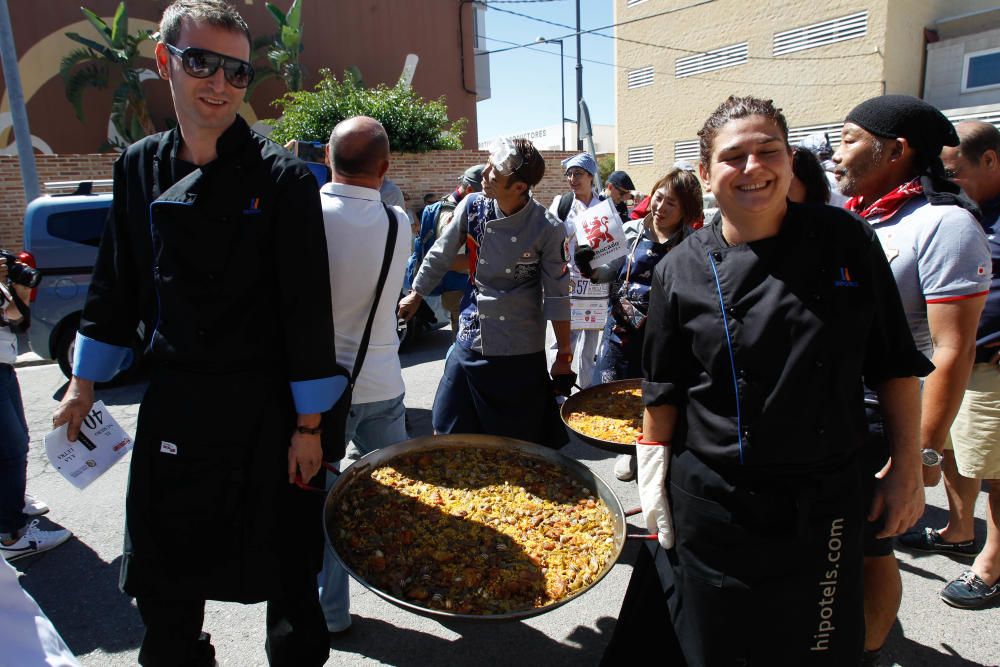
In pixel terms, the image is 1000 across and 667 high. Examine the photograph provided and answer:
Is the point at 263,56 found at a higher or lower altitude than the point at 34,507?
higher

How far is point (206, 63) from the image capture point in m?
1.82

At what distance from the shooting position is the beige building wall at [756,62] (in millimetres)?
20469

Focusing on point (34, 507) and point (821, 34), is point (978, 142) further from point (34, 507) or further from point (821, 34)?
point (821, 34)

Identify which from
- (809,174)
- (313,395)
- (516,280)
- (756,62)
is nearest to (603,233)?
(516,280)

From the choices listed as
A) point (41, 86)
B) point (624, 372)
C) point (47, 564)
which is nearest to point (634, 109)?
point (41, 86)

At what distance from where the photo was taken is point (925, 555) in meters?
3.30

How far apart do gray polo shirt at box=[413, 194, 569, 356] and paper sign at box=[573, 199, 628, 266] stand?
2.45 feet

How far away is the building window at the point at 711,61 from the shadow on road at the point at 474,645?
82.6 ft

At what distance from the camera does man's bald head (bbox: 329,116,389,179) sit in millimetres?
2445

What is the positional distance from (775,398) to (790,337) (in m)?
0.15

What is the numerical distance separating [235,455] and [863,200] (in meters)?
2.40

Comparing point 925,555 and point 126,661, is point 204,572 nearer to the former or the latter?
point 126,661

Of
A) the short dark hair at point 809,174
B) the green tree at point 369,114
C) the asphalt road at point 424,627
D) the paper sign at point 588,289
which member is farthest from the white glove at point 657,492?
the green tree at point 369,114

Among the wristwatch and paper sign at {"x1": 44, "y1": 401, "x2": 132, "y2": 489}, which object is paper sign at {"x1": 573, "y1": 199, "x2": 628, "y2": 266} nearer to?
the wristwatch
